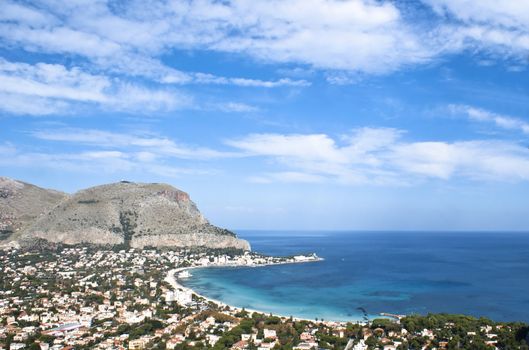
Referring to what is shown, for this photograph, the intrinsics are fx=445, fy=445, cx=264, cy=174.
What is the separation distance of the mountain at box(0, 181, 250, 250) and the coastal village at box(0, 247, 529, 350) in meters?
27.6

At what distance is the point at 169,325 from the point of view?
96.4 feet

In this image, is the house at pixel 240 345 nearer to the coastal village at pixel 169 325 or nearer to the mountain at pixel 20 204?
the coastal village at pixel 169 325

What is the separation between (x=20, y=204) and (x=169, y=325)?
233ft

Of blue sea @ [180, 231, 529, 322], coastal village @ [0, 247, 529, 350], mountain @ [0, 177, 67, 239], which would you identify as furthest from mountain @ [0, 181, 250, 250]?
coastal village @ [0, 247, 529, 350]

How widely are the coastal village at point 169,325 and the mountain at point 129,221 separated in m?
27.6

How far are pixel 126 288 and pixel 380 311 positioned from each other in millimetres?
23878

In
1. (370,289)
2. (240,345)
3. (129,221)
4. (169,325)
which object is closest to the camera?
(240,345)

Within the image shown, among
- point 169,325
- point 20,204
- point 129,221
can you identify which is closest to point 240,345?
point 169,325

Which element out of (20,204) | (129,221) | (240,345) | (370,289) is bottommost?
(370,289)

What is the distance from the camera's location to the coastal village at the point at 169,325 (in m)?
24.5

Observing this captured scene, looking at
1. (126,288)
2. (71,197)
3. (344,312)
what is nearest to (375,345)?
(344,312)

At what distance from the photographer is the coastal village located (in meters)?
24.5

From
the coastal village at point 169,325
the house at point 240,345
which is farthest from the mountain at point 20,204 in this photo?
the house at point 240,345

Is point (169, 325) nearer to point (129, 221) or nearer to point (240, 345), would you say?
point (240, 345)
